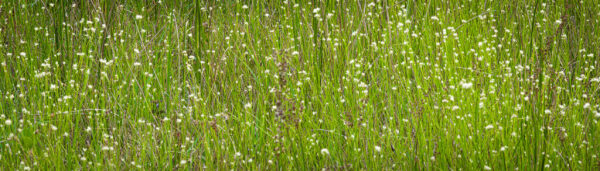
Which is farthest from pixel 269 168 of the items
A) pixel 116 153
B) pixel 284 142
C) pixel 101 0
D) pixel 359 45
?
pixel 101 0

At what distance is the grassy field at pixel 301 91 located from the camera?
101 inches

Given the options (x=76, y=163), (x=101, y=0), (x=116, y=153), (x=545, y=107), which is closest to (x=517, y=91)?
(x=545, y=107)

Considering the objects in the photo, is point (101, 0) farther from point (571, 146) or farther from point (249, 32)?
point (571, 146)

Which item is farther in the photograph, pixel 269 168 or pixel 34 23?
pixel 34 23

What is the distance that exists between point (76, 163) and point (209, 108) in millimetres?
767

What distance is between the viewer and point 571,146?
248 cm

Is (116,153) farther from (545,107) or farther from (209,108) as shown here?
(545,107)

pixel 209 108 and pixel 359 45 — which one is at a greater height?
pixel 359 45

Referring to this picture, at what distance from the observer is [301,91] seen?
306 centimetres

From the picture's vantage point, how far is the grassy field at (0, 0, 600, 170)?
257cm

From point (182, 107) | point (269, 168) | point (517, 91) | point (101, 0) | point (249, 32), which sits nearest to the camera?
point (269, 168)

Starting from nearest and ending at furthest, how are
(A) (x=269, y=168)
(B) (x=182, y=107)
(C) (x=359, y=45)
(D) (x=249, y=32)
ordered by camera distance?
1. (A) (x=269, y=168)
2. (B) (x=182, y=107)
3. (C) (x=359, y=45)
4. (D) (x=249, y=32)

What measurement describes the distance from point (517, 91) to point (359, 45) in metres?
0.96

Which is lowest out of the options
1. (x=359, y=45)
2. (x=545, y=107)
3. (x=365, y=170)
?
(x=365, y=170)
